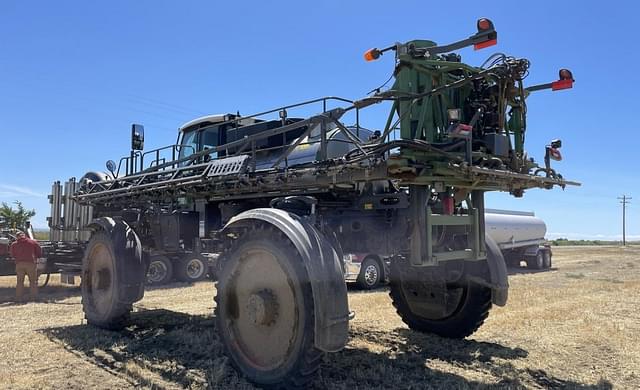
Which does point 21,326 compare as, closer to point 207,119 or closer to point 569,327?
point 207,119

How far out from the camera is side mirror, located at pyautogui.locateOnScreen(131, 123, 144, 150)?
8.59m

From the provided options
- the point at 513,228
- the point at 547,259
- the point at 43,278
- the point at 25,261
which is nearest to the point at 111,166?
the point at 25,261

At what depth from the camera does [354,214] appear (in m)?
6.20

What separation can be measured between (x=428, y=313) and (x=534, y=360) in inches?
55.5

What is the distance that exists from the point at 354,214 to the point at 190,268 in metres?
10.3

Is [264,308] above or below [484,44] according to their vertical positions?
below

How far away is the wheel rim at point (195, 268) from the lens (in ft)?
50.3

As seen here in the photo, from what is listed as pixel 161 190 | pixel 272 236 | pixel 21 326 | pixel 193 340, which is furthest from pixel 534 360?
pixel 21 326

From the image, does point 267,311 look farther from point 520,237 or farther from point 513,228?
point 520,237

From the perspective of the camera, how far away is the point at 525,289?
13.8 meters

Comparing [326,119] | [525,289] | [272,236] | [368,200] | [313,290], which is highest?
[326,119]

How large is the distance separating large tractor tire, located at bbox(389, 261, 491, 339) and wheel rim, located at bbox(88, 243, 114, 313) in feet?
13.3

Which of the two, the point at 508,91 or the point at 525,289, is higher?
the point at 508,91

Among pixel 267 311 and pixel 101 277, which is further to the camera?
pixel 101 277
